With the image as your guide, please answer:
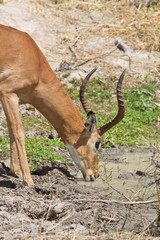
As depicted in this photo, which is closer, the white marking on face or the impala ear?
the impala ear

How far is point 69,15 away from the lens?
1780cm

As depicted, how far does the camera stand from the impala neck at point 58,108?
1023cm

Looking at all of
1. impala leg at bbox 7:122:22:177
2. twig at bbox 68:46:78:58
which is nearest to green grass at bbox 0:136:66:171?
impala leg at bbox 7:122:22:177

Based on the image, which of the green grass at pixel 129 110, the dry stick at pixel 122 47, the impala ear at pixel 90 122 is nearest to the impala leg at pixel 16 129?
the impala ear at pixel 90 122

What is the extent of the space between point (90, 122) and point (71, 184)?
899 millimetres

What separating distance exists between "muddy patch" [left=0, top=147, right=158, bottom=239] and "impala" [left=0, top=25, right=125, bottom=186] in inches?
14.8

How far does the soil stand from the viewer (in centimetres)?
745

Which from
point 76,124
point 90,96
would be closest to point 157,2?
point 90,96

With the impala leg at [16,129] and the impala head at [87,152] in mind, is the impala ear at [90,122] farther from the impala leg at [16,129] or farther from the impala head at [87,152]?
the impala leg at [16,129]

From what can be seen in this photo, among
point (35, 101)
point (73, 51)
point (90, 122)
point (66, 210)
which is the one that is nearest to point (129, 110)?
point (73, 51)

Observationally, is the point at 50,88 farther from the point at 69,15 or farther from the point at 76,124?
the point at 69,15

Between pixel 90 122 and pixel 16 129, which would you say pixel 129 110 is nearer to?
pixel 90 122

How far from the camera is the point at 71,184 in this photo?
9898mm

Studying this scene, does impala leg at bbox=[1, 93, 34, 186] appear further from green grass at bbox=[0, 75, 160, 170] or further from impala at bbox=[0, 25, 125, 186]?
green grass at bbox=[0, 75, 160, 170]
